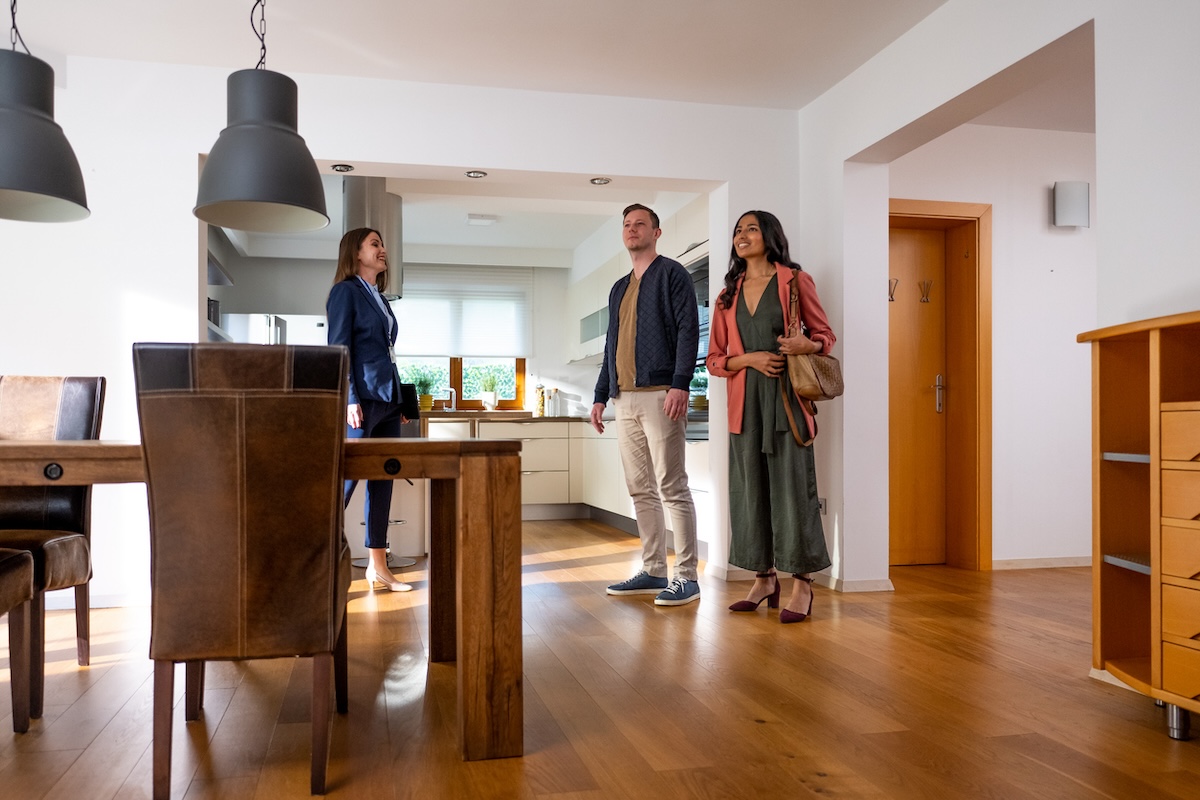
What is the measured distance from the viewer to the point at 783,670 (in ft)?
8.96

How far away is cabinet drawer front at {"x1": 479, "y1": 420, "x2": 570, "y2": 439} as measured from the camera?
686 cm

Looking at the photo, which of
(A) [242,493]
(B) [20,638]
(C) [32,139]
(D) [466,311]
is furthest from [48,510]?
(D) [466,311]

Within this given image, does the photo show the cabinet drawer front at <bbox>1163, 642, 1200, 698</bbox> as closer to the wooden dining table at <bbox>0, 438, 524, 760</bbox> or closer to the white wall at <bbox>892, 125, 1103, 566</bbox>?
the wooden dining table at <bbox>0, 438, 524, 760</bbox>

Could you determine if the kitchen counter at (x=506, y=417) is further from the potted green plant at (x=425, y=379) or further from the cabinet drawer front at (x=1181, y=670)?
the cabinet drawer front at (x=1181, y=670)

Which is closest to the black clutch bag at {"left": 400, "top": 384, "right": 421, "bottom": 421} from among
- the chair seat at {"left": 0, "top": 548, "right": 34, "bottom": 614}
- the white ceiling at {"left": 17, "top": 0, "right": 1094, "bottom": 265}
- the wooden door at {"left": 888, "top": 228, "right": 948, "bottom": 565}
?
the white ceiling at {"left": 17, "top": 0, "right": 1094, "bottom": 265}

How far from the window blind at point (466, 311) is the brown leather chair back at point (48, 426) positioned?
537 cm

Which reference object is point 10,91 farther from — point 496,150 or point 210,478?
point 496,150

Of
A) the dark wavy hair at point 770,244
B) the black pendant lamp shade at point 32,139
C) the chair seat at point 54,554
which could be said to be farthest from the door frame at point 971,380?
the chair seat at point 54,554

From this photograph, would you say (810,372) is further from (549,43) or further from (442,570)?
(549,43)

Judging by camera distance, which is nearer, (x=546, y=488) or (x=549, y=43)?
(x=549, y=43)

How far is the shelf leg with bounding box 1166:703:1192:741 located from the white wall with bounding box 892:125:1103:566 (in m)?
2.67

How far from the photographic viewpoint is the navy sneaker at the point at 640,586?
399 centimetres

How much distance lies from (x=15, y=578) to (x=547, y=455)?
5168 mm

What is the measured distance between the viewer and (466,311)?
830 centimetres
